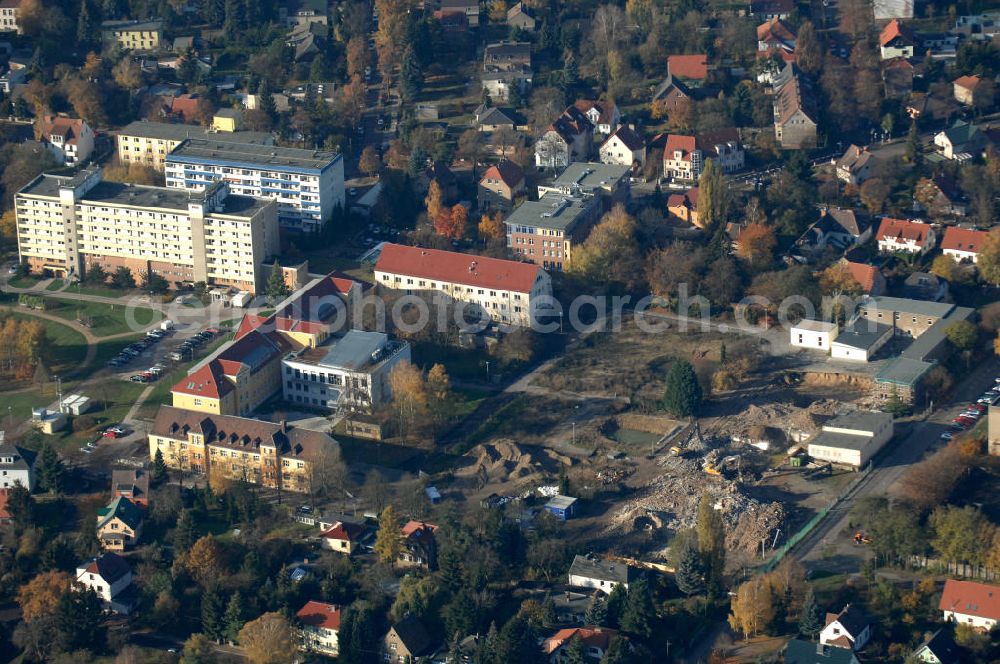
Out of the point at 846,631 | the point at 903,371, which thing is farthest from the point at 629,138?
the point at 846,631

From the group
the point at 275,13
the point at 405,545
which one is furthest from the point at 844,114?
the point at 405,545

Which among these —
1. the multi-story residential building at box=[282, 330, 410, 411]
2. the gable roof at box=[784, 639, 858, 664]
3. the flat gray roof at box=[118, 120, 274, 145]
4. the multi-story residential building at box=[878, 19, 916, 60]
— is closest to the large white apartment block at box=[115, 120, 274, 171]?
the flat gray roof at box=[118, 120, 274, 145]

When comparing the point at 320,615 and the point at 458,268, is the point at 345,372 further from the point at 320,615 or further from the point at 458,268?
the point at 320,615

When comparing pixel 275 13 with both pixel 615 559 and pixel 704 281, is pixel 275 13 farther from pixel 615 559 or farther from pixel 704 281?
pixel 615 559

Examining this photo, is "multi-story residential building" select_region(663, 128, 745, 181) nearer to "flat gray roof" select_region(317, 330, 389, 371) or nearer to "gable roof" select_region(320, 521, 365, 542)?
Result: "flat gray roof" select_region(317, 330, 389, 371)

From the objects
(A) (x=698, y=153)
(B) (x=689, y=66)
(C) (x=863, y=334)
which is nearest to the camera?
(C) (x=863, y=334)

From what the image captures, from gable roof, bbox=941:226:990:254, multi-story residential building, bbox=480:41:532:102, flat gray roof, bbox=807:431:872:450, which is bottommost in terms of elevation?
flat gray roof, bbox=807:431:872:450
